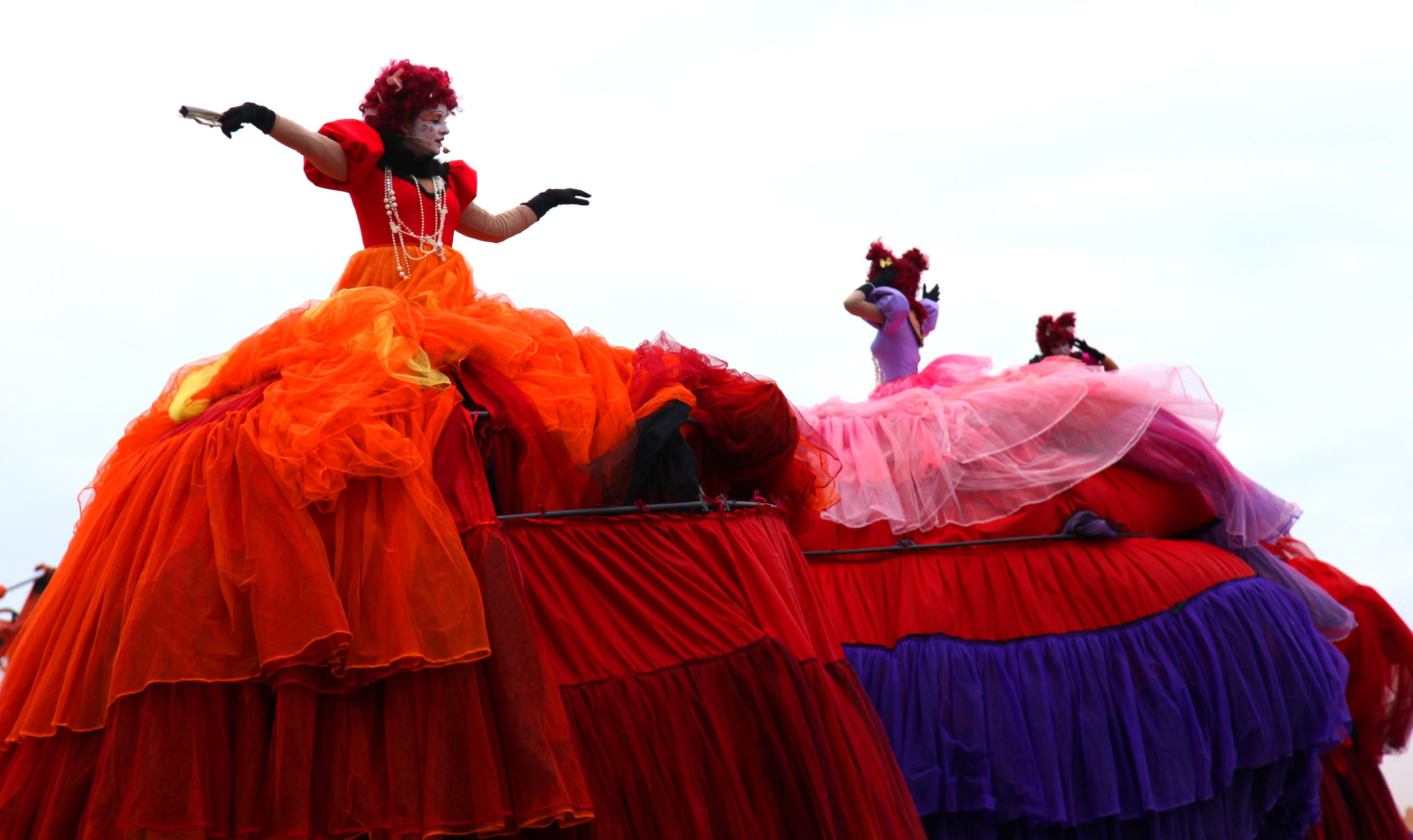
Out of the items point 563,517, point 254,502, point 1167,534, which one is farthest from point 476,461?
point 1167,534

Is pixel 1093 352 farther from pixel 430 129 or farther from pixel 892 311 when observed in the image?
pixel 430 129

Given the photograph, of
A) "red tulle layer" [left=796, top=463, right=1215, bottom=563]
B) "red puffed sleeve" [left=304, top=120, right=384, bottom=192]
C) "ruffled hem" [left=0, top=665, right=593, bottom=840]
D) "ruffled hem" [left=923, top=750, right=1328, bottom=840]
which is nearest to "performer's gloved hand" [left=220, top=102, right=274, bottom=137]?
"red puffed sleeve" [left=304, top=120, right=384, bottom=192]

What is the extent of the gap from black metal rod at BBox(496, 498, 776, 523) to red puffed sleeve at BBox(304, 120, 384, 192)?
1303mm

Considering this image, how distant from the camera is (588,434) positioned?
2.83m

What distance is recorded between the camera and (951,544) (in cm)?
481

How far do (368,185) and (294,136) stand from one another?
29 cm

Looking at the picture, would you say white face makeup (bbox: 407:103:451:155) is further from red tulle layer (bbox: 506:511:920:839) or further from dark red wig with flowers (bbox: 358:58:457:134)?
red tulle layer (bbox: 506:511:920:839)

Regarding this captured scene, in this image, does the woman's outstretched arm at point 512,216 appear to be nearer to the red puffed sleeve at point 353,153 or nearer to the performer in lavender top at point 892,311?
the red puffed sleeve at point 353,153

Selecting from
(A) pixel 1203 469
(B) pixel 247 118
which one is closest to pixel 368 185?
(B) pixel 247 118

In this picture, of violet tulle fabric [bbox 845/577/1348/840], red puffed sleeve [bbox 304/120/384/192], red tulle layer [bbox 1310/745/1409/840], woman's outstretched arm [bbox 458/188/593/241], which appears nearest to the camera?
red puffed sleeve [bbox 304/120/384/192]

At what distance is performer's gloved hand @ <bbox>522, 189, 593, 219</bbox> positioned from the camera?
4.06m

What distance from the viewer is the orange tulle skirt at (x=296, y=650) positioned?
2.37m

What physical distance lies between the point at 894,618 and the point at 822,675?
69.3 inches

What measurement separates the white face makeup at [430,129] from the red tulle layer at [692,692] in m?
1.47
